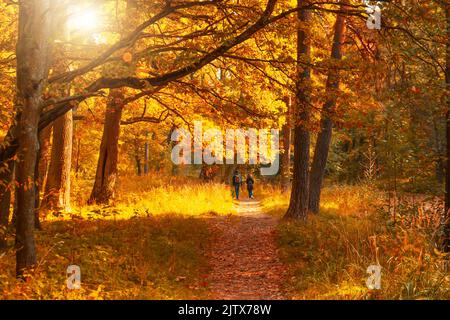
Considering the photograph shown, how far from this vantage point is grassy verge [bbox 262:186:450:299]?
623cm

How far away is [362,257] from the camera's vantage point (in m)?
8.70

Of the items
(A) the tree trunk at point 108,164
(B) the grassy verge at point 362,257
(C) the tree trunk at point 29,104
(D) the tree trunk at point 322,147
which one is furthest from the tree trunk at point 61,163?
(D) the tree trunk at point 322,147

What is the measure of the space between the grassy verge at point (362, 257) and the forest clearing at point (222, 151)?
0.05 m

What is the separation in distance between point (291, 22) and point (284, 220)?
595 cm

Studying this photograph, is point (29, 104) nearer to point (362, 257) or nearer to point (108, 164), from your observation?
point (362, 257)

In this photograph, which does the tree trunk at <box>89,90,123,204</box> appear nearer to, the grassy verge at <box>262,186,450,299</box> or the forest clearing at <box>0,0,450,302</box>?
the forest clearing at <box>0,0,450,302</box>

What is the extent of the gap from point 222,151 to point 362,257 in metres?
8.28

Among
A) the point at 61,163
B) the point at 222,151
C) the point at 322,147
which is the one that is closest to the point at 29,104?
the point at 61,163

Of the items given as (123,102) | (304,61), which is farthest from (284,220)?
(123,102)

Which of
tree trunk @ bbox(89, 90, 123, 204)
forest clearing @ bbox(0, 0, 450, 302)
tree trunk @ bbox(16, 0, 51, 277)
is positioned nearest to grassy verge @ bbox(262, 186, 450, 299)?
forest clearing @ bbox(0, 0, 450, 302)

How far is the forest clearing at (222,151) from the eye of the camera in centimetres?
663

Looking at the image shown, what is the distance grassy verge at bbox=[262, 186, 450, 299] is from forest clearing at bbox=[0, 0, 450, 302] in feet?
0.15

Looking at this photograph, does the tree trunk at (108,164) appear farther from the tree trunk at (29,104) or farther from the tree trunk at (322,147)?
the tree trunk at (29,104)
